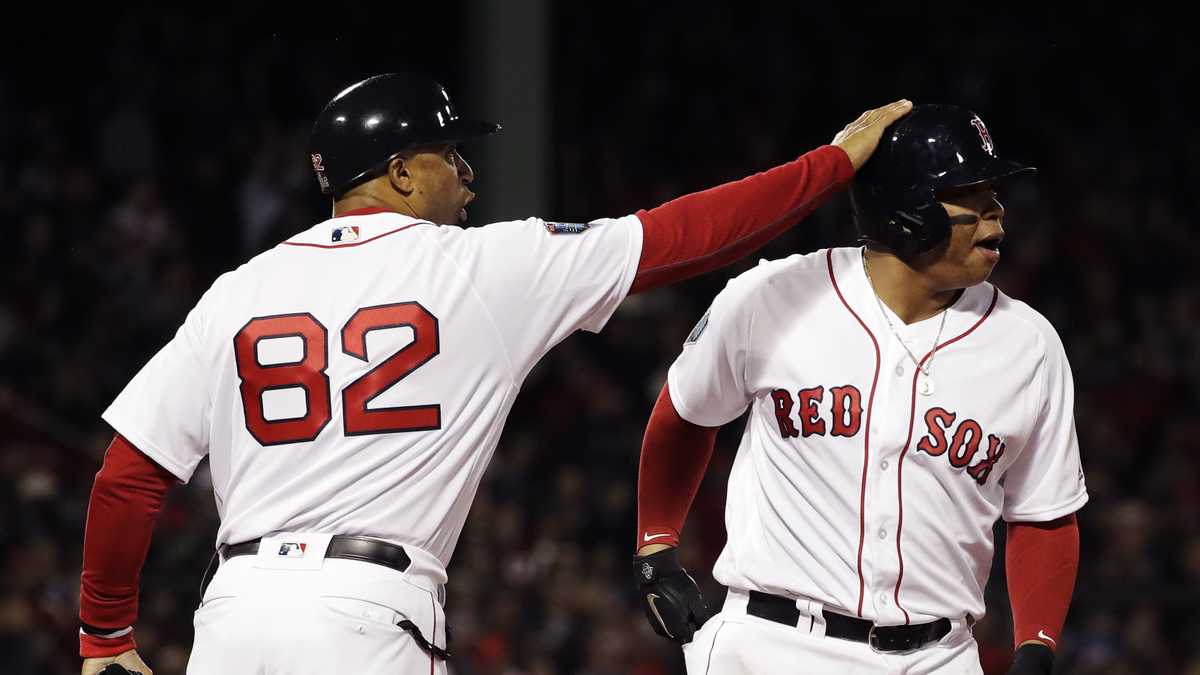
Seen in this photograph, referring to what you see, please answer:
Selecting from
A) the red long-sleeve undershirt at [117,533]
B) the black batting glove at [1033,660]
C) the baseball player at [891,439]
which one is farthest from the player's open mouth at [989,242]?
the red long-sleeve undershirt at [117,533]

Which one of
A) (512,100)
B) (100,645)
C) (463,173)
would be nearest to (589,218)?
(512,100)

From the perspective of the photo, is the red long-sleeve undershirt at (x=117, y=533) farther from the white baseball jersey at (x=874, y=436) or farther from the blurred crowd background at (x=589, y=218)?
the blurred crowd background at (x=589, y=218)

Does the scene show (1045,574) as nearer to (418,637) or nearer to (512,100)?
(418,637)

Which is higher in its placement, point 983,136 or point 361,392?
point 983,136

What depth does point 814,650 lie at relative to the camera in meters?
3.07

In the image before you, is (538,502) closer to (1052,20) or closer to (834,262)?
(834,262)

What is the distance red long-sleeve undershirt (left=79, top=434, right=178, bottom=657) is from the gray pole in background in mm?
7526

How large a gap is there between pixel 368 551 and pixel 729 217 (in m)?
0.99

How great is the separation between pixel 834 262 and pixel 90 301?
6715 millimetres

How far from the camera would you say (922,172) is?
10.5ft

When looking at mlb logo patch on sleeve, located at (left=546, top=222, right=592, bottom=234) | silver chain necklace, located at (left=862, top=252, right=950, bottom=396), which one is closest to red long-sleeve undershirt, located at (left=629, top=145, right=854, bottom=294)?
mlb logo patch on sleeve, located at (left=546, top=222, right=592, bottom=234)

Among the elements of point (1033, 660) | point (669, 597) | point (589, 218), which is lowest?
point (1033, 660)

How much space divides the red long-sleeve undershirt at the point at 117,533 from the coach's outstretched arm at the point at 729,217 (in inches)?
41.5

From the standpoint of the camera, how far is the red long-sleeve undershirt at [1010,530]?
10.8ft
